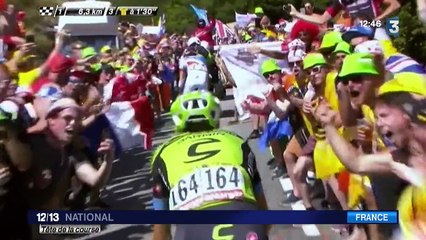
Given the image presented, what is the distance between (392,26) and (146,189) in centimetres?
108

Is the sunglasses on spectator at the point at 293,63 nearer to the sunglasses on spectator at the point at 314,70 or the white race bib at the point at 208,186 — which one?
the sunglasses on spectator at the point at 314,70

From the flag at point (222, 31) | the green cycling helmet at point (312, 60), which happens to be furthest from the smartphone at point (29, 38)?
the green cycling helmet at point (312, 60)

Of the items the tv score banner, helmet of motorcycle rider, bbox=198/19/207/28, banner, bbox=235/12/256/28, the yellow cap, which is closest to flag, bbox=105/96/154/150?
the tv score banner

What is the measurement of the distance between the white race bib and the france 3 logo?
746 mm

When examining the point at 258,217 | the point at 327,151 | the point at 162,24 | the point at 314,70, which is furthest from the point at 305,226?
the point at 162,24

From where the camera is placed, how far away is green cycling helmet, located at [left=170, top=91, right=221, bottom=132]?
13.5 feet

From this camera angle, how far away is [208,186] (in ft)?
13.3

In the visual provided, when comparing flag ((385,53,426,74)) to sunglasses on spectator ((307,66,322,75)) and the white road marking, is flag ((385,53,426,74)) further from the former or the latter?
the white road marking

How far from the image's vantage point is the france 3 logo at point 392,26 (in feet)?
13.5

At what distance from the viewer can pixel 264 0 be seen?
423cm

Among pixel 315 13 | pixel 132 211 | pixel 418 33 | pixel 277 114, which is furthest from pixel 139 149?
pixel 418 33

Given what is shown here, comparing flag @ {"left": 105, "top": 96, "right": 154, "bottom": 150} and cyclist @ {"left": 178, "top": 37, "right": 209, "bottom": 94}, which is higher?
cyclist @ {"left": 178, "top": 37, "right": 209, "bottom": 94}

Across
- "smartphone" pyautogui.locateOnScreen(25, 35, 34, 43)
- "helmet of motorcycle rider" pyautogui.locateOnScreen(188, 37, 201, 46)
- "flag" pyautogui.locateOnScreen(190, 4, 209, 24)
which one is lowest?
"helmet of motorcycle rider" pyautogui.locateOnScreen(188, 37, 201, 46)

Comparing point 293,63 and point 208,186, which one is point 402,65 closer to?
point 293,63
